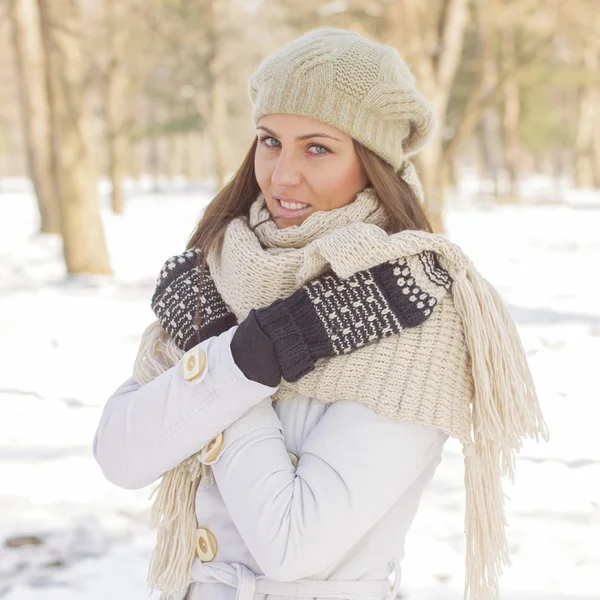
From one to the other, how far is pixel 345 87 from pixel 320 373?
56cm

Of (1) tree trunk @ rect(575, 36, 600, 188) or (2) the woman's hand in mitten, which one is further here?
(1) tree trunk @ rect(575, 36, 600, 188)

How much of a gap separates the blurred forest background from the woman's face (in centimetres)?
51

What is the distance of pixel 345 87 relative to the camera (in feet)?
4.80

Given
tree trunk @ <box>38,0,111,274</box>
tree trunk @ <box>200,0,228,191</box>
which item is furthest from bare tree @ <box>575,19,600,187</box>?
tree trunk @ <box>38,0,111,274</box>

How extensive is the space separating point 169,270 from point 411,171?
1.85 ft

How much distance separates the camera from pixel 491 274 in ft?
31.2

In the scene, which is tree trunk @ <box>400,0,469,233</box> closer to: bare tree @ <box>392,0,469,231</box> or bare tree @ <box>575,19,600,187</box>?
bare tree @ <box>392,0,469,231</box>

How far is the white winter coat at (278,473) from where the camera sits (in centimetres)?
123

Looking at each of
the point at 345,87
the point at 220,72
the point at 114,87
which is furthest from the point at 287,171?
the point at 220,72

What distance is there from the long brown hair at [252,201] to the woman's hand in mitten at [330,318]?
202mm

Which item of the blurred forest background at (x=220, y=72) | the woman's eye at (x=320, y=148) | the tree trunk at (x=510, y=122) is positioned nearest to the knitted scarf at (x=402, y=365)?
the woman's eye at (x=320, y=148)

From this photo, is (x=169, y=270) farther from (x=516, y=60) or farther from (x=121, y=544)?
(x=516, y=60)

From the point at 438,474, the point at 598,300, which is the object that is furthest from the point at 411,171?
the point at 598,300

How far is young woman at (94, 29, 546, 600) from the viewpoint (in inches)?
49.9
